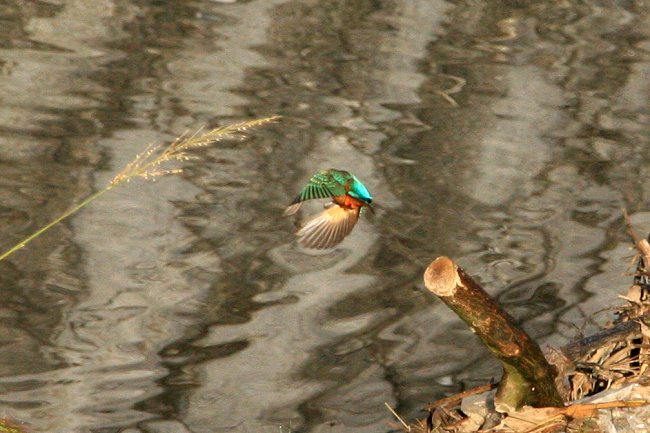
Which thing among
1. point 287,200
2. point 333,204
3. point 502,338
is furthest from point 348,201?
point 287,200

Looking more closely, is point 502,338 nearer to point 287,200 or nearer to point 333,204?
point 333,204

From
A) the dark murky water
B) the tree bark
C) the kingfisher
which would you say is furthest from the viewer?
the dark murky water

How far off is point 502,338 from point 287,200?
3035 millimetres

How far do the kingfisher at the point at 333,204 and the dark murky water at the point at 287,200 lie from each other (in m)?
0.82

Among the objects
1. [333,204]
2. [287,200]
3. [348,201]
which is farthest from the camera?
[287,200]

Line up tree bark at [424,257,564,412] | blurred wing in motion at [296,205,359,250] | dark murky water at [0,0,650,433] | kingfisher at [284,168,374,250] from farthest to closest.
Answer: dark murky water at [0,0,650,433]
blurred wing in motion at [296,205,359,250]
kingfisher at [284,168,374,250]
tree bark at [424,257,564,412]

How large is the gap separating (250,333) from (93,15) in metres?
4.78

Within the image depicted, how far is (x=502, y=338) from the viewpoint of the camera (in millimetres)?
2752

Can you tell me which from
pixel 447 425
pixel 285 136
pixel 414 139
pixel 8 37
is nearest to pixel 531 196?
pixel 414 139

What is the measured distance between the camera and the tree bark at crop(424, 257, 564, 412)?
256 centimetres

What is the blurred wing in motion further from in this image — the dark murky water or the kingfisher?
the dark murky water

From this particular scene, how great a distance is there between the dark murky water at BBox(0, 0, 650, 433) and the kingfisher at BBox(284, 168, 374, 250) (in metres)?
0.82

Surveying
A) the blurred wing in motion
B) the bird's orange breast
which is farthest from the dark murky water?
the bird's orange breast

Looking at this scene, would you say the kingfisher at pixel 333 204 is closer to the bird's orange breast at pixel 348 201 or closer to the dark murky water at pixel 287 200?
the bird's orange breast at pixel 348 201
